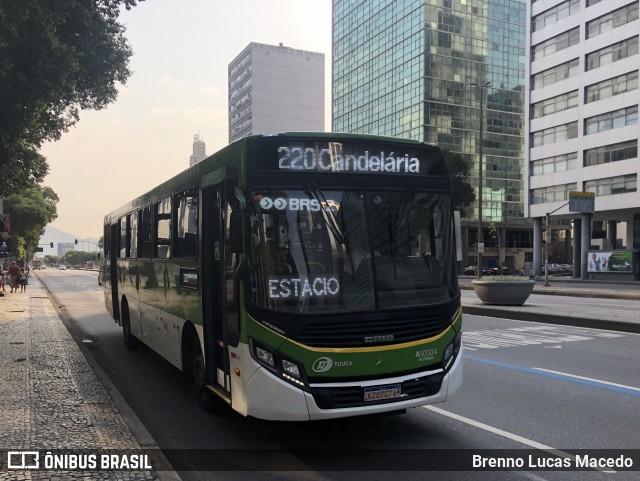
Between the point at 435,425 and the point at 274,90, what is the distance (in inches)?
5364

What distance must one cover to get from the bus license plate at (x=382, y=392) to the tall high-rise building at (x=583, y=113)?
49.1 metres

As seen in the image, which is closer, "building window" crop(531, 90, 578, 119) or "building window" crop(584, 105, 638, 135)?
"building window" crop(584, 105, 638, 135)

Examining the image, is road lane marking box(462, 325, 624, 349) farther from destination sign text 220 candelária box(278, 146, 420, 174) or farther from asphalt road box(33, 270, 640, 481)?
destination sign text 220 candelária box(278, 146, 420, 174)

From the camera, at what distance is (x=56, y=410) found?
6199mm

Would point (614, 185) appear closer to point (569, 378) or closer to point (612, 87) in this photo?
point (612, 87)

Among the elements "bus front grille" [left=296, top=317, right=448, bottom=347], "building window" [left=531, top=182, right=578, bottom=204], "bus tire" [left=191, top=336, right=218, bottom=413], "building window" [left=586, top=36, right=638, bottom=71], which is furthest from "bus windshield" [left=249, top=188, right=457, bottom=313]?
"building window" [left=531, top=182, right=578, bottom=204]

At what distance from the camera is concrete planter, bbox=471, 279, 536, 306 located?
61.6ft

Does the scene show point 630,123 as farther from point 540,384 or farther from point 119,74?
point 540,384

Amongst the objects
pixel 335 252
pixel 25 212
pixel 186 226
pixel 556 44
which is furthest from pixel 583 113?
pixel 25 212

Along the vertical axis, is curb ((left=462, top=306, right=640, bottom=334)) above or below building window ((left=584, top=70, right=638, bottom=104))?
below

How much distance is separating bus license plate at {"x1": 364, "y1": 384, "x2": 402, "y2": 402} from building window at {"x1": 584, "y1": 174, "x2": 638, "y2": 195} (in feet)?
177

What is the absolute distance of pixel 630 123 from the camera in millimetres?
51844

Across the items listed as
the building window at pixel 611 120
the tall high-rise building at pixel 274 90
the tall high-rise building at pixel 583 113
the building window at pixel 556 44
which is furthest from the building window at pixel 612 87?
the tall high-rise building at pixel 274 90

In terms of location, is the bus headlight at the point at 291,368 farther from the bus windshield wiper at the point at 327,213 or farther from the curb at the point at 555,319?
the curb at the point at 555,319
